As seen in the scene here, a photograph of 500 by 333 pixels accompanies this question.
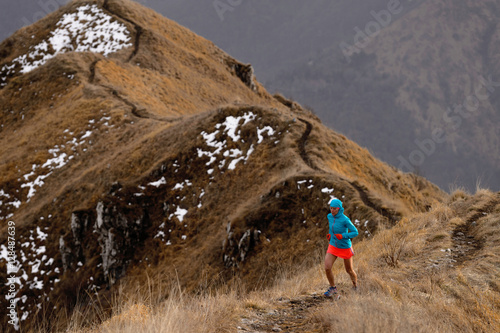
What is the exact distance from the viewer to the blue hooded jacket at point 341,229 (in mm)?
6961

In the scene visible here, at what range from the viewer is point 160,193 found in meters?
21.5

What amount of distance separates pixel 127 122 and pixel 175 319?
30.7 metres

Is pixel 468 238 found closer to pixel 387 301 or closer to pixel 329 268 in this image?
pixel 329 268

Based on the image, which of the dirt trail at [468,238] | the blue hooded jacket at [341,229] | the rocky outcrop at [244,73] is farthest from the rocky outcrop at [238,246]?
the rocky outcrop at [244,73]

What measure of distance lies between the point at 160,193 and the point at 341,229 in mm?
15717

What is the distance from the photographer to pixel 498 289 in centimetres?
611

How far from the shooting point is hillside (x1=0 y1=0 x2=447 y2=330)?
15.5 m

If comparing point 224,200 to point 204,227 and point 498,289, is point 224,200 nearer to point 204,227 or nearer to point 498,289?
point 204,227

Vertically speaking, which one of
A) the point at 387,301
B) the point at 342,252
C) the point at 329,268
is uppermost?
the point at 342,252

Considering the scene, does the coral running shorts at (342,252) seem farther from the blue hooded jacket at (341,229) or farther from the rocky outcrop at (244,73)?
the rocky outcrop at (244,73)

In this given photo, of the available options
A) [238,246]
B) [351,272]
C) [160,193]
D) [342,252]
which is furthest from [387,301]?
[160,193]

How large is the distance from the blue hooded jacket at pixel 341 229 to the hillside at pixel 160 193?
2.76m

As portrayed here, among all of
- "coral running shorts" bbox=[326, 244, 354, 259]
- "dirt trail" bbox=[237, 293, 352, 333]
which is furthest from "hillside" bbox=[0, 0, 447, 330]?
"coral running shorts" bbox=[326, 244, 354, 259]

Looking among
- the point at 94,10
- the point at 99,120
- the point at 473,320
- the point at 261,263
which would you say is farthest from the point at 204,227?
the point at 94,10
